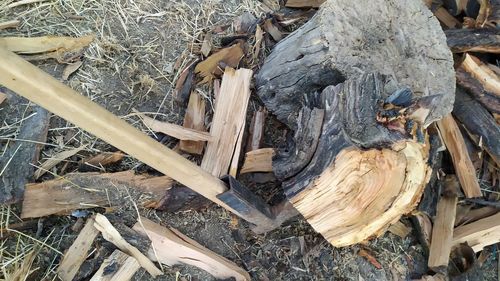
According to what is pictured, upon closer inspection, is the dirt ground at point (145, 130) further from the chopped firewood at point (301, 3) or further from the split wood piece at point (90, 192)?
the chopped firewood at point (301, 3)

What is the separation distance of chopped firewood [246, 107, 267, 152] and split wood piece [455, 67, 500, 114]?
1.01 m

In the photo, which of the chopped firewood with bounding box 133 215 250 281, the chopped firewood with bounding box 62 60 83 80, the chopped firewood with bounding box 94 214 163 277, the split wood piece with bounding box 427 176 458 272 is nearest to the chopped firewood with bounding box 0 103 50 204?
the chopped firewood with bounding box 62 60 83 80

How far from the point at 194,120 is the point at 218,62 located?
32cm

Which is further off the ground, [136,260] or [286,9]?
[286,9]

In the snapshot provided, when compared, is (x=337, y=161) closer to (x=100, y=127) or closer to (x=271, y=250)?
(x=271, y=250)

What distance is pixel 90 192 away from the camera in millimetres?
2211

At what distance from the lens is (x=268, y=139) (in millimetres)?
2523

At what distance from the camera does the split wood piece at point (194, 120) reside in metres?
2.37

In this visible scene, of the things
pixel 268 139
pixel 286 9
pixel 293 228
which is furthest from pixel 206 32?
pixel 293 228

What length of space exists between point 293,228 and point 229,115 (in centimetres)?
58

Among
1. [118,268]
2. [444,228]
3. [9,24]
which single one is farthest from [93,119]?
[444,228]

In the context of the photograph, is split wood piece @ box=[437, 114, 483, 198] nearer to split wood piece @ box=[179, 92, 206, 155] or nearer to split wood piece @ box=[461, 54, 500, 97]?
split wood piece @ box=[461, 54, 500, 97]

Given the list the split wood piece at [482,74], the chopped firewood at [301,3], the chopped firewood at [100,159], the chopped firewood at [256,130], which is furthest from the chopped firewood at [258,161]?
the split wood piece at [482,74]

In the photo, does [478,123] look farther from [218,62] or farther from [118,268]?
[118,268]
